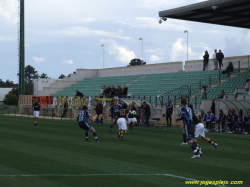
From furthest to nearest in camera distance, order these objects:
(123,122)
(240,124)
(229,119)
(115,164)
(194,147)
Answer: (229,119)
(240,124)
(123,122)
(194,147)
(115,164)

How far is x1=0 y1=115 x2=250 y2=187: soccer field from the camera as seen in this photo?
10812 mm

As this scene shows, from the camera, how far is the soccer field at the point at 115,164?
426 inches

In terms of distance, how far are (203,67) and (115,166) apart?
A: 30567mm

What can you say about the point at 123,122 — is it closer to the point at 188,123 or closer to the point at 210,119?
the point at 188,123

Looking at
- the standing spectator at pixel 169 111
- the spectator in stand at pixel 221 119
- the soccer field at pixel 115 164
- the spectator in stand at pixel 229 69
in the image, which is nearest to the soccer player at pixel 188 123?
the soccer field at pixel 115 164

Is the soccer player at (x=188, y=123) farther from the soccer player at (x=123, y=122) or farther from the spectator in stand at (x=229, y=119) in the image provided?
the spectator in stand at (x=229, y=119)

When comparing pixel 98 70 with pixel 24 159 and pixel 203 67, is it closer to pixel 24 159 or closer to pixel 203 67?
pixel 203 67

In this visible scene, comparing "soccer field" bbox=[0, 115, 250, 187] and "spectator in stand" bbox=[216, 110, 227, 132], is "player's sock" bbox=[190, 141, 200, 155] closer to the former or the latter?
"soccer field" bbox=[0, 115, 250, 187]

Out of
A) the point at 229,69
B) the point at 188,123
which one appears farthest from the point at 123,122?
the point at 229,69

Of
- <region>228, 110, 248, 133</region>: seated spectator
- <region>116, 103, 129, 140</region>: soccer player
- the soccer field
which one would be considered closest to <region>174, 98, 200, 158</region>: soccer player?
the soccer field

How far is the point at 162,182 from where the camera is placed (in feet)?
34.7

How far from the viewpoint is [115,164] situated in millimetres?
13422

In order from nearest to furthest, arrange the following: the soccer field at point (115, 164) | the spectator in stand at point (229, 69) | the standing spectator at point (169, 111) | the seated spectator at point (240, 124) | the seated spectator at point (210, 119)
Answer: the soccer field at point (115, 164) → the seated spectator at point (240, 124) → the seated spectator at point (210, 119) → the standing spectator at point (169, 111) → the spectator in stand at point (229, 69)

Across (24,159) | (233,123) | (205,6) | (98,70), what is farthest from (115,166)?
(98,70)
